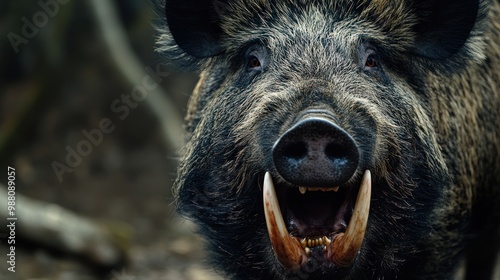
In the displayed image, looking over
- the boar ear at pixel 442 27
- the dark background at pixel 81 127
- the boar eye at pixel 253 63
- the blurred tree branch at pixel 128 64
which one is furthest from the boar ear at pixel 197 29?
the blurred tree branch at pixel 128 64

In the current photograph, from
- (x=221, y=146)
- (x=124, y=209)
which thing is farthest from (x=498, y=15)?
(x=124, y=209)

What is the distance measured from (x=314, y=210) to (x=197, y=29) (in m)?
1.63

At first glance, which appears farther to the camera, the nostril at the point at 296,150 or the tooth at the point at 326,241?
the tooth at the point at 326,241

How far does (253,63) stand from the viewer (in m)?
5.09

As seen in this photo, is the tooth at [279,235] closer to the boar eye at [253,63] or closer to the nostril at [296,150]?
the nostril at [296,150]

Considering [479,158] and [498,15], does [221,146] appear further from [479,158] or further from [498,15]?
[498,15]

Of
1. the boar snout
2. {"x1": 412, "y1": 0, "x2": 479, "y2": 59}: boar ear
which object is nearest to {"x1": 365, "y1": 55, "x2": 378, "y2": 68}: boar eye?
{"x1": 412, "y1": 0, "x2": 479, "y2": 59}: boar ear

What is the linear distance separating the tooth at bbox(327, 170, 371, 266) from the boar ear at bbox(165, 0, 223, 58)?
5.42 ft

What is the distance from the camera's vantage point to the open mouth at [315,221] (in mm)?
4188

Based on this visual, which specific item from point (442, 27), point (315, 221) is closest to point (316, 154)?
point (315, 221)

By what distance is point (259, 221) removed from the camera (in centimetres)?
483

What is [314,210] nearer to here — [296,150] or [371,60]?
[296,150]

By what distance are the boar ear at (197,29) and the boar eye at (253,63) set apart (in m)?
0.35

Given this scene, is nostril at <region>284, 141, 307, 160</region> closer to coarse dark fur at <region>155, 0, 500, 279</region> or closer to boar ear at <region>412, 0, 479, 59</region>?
coarse dark fur at <region>155, 0, 500, 279</region>
